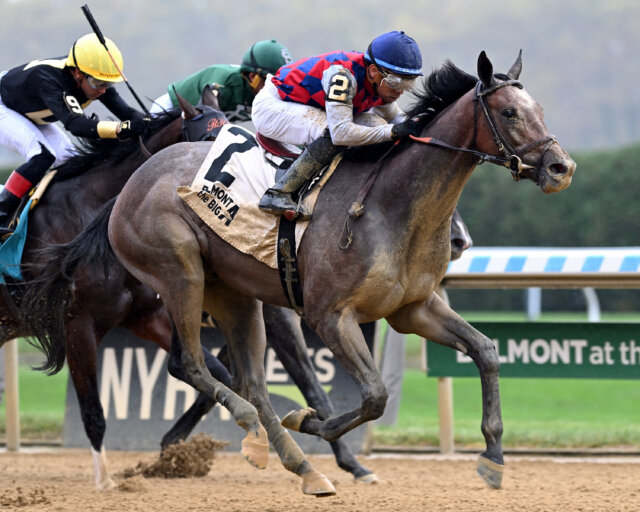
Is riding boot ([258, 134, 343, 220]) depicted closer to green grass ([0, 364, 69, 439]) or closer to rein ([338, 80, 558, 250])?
rein ([338, 80, 558, 250])

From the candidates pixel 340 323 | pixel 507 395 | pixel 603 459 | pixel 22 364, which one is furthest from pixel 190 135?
pixel 22 364

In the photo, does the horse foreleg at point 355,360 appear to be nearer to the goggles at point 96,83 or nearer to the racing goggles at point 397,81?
the racing goggles at point 397,81

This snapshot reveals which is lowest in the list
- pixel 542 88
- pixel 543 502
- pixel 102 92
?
pixel 543 502

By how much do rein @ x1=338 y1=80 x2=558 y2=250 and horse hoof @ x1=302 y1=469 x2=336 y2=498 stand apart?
117cm

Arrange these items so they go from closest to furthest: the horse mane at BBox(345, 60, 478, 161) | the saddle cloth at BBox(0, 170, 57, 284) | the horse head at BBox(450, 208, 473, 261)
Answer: the horse mane at BBox(345, 60, 478, 161), the horse head at BBox(450, 208, 473, 261), the saddle cloth at BBox(0, 170, 57, 284)

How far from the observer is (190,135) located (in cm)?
599

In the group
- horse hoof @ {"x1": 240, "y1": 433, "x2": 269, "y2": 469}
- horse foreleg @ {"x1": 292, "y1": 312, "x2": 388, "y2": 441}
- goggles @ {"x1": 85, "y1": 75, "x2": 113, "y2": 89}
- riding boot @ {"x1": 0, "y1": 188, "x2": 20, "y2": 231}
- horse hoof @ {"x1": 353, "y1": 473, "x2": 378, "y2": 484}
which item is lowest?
horse hoof @ {"x1": 353, "y1": 473, "x2": 378, "y2": 484}

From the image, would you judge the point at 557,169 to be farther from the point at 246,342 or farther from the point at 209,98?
the point at 209,98

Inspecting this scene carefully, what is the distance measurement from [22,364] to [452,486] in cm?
887

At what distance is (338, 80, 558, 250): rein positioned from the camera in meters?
4.30

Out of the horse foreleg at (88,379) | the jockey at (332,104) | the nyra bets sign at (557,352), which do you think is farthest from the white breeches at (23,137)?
the nyra bets sign at (557,352)

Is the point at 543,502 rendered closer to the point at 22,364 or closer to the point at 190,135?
the point at 190,135

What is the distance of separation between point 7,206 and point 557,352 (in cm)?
382

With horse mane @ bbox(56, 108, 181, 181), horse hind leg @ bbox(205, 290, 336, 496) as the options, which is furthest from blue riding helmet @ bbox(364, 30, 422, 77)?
horse mane @ bbox(56, 108, 181, 181)
